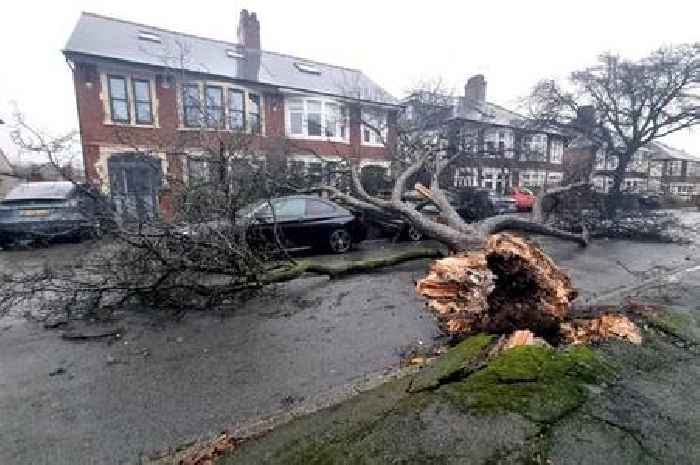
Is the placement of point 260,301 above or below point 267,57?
below

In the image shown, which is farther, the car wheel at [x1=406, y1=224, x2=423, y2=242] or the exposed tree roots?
the car wheel at [x1=406, y1=224, x2=423, y2=242]

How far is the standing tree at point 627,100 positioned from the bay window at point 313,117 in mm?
10069

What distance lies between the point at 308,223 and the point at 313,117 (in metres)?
13.4

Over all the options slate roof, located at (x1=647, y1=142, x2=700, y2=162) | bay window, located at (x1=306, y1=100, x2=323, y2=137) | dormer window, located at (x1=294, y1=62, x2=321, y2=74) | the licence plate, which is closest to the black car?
the licence plate

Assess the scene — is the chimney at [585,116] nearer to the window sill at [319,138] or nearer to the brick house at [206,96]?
the brick house at [206,96]

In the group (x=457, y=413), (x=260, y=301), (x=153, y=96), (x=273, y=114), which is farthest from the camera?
(x=273, y=114)

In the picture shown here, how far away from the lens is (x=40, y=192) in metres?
9.46

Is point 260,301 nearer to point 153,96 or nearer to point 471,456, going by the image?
point 471,456

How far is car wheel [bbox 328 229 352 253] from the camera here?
8742mm

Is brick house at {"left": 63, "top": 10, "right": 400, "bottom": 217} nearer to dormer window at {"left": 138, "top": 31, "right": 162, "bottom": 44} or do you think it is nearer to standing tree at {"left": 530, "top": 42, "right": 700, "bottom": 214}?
dormer window at {"left": 138, "top": 31, "right": 162, "bottom": 44}

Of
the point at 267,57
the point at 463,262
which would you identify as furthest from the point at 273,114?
the point at 463,262

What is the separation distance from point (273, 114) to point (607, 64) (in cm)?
1592

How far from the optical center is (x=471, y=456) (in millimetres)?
1612

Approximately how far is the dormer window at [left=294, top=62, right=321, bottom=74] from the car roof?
15.0 meters
